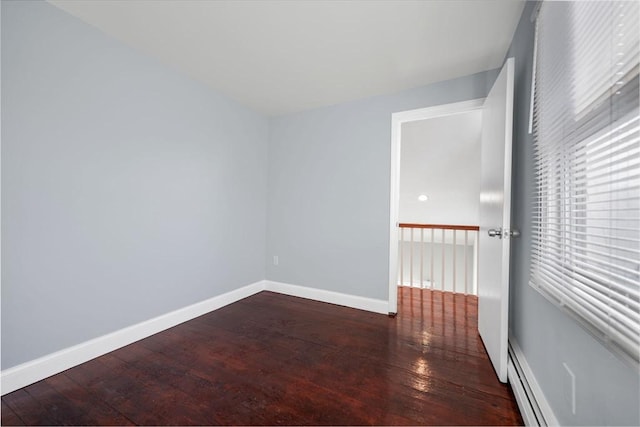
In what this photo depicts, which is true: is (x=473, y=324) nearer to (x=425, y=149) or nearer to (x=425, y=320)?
(x=425, y=320)

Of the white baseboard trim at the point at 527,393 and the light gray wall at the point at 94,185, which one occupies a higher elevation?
the light gray wall at the point at 94,185

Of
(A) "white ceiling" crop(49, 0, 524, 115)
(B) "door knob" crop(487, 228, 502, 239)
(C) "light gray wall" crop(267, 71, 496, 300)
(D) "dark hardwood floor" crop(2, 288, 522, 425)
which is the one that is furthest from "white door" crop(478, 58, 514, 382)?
(C) "light gray wall" crop(267, 71, 496, 300)

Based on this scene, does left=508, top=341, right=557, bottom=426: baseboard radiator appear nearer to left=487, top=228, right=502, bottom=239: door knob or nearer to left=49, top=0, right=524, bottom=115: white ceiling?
Result: left=487, top=228, right=502, bottom=239: door knob

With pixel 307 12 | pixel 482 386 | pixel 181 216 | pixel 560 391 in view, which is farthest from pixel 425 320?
pixel 307 12

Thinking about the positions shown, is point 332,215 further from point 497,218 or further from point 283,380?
point 283,380

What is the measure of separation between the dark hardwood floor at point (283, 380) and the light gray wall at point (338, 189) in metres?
0.73

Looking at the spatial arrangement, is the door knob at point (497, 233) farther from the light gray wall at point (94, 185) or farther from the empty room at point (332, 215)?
the light gray wall at point (94, 185)

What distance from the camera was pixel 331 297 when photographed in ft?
9.96

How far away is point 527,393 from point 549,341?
0.38 m

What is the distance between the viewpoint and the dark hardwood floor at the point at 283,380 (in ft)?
4.47

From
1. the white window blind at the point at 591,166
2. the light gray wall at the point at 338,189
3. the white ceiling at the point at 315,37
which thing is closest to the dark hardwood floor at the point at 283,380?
the light gray wall at the point at 338,189

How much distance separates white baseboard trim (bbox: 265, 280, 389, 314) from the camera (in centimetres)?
A: 277

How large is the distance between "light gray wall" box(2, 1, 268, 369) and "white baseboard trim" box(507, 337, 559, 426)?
8.56 ft

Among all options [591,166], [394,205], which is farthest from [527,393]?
[394,205]
